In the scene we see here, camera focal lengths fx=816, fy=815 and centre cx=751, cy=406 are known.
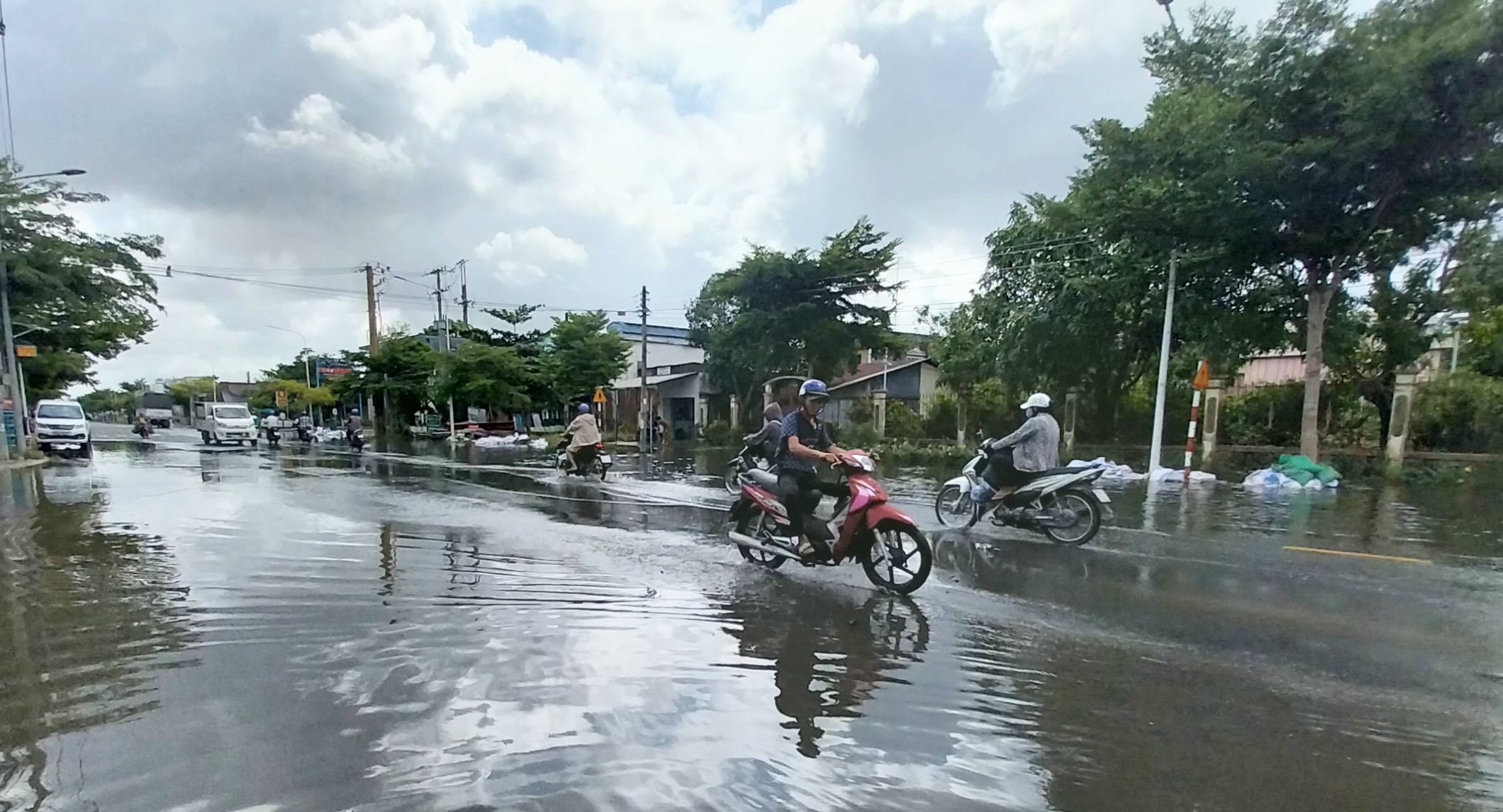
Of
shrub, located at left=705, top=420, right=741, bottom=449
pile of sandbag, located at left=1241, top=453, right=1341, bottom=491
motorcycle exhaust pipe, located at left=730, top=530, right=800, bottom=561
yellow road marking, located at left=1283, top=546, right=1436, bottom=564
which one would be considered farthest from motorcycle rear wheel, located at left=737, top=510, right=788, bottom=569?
shrub, located at left=705, top=420, right=741, bottom=449

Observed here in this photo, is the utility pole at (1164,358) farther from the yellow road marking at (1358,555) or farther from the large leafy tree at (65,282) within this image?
the large leafy tree at (65,282)

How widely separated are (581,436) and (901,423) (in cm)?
A: 1554

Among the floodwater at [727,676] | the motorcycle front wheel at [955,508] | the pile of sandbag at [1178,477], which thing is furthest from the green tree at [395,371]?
the motorcycle front wheel at [955,508]

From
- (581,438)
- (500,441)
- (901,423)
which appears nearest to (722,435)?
(500,441)

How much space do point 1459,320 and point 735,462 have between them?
64.6 feet

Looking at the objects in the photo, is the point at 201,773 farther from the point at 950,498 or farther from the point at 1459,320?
the point at 1459,320

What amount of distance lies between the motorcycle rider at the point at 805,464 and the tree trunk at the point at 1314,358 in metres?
14.5

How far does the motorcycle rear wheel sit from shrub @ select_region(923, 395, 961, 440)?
71.8 feet

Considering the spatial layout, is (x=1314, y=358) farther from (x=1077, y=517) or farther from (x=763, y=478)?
(x=763, y=478)

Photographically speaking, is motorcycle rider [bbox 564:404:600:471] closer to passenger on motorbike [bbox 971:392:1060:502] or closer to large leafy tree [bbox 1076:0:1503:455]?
passenger on motorbike [bbox 971:392:1060:502]

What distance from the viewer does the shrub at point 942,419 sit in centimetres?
2898

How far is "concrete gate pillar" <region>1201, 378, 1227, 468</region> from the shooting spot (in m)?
20.8

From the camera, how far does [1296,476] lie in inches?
608

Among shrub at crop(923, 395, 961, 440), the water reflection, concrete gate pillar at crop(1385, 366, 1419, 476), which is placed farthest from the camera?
shrub at crop(923, 395, 961, 440)
